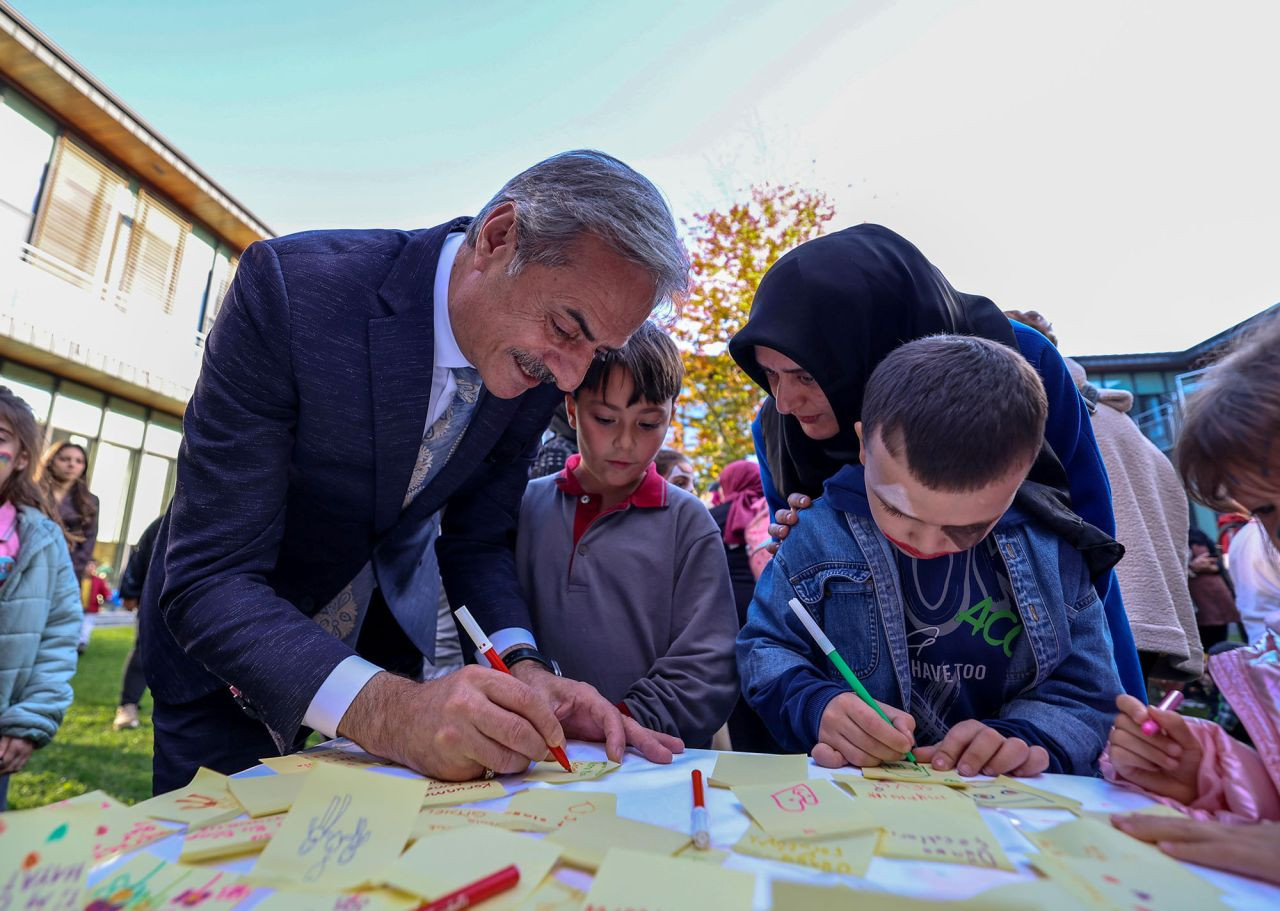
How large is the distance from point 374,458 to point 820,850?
946 mm

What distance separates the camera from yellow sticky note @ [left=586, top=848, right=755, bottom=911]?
1.95ft

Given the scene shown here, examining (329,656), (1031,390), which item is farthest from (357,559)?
(1031,390)

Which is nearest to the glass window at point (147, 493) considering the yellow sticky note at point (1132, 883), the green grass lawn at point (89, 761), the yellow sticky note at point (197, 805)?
the green grass lawn at point (89, 761)

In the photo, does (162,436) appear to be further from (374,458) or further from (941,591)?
(941,591)

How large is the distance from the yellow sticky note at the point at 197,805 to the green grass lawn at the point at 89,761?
183 cm

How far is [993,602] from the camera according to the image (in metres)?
1.34

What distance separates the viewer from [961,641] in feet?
4.39

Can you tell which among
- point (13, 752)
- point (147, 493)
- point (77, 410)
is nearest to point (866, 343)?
point (13, 752)

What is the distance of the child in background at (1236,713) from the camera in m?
0.75

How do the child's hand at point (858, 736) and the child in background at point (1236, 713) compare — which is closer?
the child in background at point (1236, 713)

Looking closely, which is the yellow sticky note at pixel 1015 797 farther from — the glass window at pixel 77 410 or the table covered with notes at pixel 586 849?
the glass window at pixel 77 410

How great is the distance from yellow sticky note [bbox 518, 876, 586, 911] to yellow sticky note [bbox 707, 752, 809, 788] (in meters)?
0.34

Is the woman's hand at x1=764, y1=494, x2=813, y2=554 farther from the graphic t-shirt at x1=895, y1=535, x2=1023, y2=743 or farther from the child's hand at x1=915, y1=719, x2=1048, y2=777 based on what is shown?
the child's hand at x1=915, y1=719, x2=1048, y2=777

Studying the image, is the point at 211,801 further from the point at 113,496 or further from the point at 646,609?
the point at 113,496
